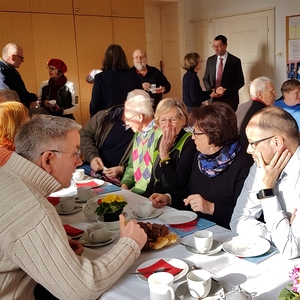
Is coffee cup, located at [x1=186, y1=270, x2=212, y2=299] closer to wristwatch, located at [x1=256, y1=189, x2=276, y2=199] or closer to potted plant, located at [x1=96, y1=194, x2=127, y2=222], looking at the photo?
wristwatch, located at [x1=256, y1=189, x2=276, y2=199]

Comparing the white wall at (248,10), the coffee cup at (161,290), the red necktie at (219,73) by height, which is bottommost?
the coffee cup at (161,290)

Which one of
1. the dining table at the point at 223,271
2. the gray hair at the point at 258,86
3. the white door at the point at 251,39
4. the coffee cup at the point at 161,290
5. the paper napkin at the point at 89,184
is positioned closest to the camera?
the coffee cup at the point at 161,290

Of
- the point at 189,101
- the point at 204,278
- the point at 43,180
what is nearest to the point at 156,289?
the point at 204,278

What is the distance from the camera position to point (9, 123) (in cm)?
236

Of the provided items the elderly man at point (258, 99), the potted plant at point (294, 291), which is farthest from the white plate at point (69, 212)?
the elderly man at point (258, 99)

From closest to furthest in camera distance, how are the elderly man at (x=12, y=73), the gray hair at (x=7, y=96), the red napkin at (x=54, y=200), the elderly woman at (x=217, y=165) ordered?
1. the elderly woman at (x=217, y=165)
2. the red napkin at (x=54, y=200)
3. the gray hair at (x=7, y=96)
4. the elderly man at (x=12, y=73)

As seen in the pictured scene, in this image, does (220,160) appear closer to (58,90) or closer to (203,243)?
(203,243)

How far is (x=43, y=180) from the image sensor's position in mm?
1426

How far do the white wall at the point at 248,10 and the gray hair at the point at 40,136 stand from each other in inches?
206

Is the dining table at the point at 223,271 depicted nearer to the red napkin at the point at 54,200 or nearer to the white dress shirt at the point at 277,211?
the white dress shirt at the point at 277,211

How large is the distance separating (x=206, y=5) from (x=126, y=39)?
164 centimetres

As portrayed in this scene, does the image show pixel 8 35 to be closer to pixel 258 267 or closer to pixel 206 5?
pixel 206 5

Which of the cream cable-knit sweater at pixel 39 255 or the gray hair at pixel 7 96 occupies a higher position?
the gray hair at pixel 7 96

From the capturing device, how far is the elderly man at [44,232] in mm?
1228
